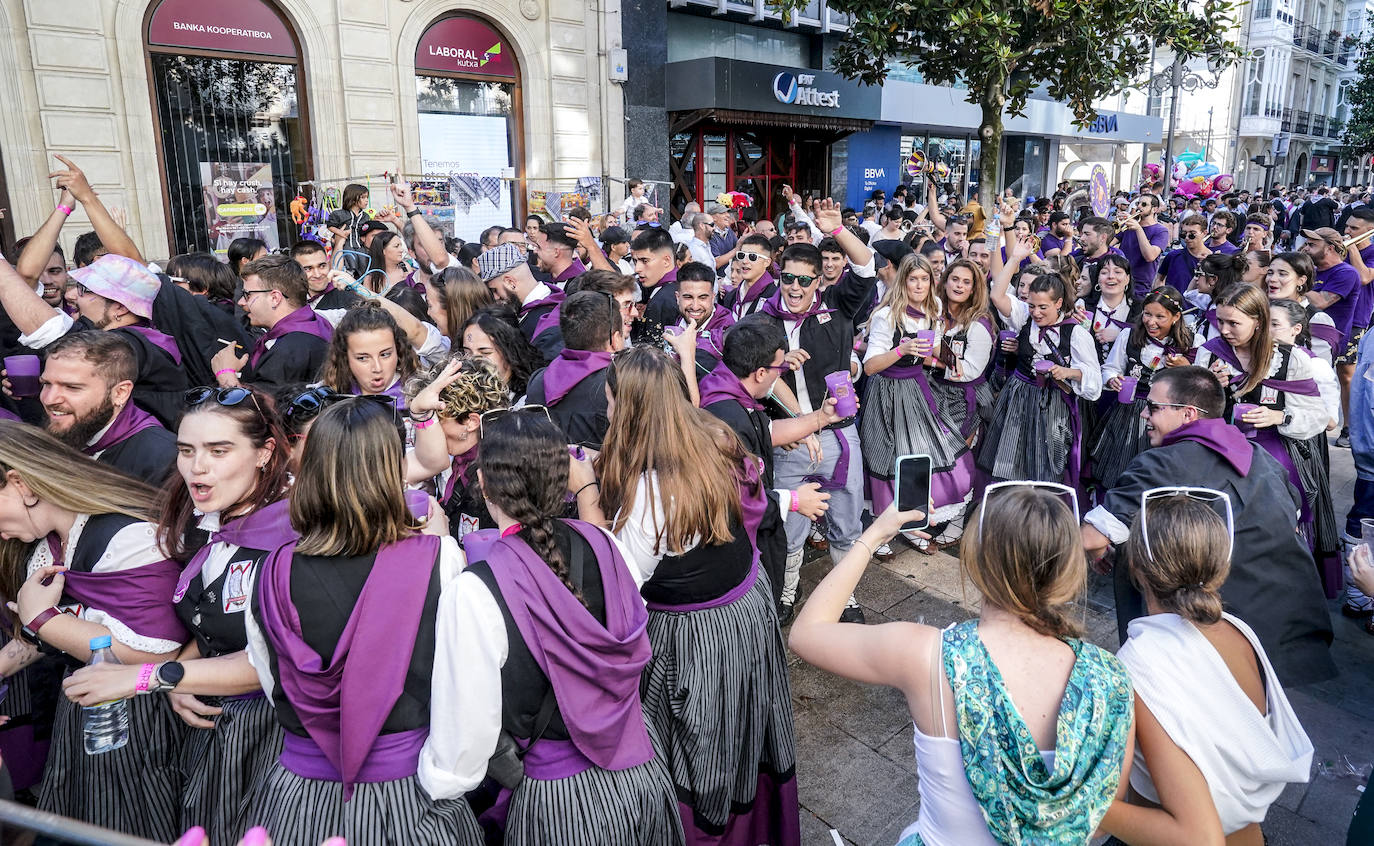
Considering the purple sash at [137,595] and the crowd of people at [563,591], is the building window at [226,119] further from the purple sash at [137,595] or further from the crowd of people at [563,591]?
the purple sash at [137,595]

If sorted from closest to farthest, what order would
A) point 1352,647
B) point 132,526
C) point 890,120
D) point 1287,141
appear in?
point 132,526
point 1352,647
point 890,120
point 1287,141

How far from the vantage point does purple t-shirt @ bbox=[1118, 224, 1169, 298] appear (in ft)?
29.3

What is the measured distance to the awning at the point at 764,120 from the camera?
15.4 m

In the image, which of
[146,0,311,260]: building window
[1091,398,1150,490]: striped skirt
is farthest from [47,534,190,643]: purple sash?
[146,0,311,260]: building window

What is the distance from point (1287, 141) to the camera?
140ft

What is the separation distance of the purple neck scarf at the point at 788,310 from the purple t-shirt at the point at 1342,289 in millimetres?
4948

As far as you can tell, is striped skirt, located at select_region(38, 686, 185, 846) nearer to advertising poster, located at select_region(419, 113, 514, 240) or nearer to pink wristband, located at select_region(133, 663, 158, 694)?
pink wristband, located at select_region(133, 663, 158, 694)

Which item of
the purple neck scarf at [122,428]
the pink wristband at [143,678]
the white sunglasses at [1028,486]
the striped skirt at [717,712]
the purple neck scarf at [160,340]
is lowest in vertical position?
the striped skirt at [717,712]

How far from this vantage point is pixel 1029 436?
5.80 m

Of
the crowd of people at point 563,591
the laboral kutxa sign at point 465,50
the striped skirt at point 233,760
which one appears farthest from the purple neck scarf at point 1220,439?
the laboral kutxa sign at point 465,50

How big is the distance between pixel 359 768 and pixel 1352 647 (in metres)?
5.05

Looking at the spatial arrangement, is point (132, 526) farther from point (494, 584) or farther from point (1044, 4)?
point (1044, 4)

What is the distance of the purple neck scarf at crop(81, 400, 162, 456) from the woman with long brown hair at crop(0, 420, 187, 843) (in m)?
0.61

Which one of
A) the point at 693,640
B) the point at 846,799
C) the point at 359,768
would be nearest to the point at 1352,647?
the point at 846,799
